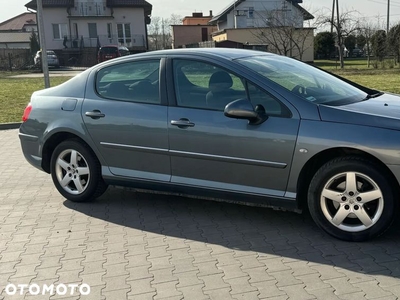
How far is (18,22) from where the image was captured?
75.1 m

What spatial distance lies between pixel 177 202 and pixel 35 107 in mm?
1991

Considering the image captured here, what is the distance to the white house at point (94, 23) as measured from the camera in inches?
1993

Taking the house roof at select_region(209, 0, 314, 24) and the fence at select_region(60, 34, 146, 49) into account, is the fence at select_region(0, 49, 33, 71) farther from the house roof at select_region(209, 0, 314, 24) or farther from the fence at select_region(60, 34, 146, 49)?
the house roof at select_region(209, 0, 314, 24)

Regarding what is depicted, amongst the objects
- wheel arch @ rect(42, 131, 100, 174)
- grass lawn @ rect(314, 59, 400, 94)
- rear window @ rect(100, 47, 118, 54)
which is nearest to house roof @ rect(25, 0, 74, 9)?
rear window @ rect(100, 47, 118, 54)

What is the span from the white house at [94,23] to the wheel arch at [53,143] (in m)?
46.9

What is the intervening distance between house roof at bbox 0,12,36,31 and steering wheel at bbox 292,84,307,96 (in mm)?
75379

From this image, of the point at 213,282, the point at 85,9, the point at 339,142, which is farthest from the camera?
the point at 85,9

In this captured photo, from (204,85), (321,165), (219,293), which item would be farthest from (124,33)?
(219,293)

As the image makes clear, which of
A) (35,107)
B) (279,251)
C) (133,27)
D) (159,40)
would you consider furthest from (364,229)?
(159,40)

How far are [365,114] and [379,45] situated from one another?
111ft

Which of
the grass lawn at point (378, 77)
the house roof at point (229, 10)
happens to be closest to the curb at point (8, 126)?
the grass lawn at point (378, 77)

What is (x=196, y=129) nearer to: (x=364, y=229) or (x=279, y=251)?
(x=279, y=251)

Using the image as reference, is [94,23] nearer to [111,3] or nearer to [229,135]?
[111,3]

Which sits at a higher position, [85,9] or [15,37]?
[85,9]
